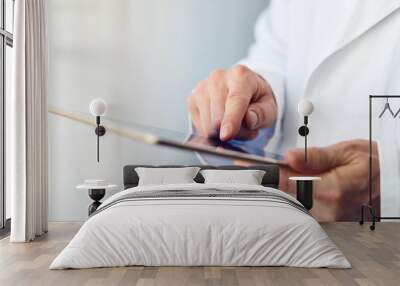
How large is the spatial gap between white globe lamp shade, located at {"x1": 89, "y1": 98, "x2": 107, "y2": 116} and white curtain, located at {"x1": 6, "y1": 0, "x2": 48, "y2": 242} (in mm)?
848

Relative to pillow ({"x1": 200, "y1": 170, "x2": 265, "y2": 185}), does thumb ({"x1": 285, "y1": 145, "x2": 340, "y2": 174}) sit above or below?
above

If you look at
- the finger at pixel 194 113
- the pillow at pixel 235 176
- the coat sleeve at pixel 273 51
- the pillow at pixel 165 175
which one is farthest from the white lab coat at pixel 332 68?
the pillow at pixel 165 175

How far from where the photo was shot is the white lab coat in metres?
7.72

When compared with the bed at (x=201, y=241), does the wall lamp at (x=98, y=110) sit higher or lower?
higher

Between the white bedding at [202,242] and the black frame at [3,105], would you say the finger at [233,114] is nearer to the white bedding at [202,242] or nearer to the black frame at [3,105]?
the black frame at [3,105]

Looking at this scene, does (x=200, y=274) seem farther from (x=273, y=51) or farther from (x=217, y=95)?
(x=273, y=51)

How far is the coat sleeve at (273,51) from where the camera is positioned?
25.6 feet

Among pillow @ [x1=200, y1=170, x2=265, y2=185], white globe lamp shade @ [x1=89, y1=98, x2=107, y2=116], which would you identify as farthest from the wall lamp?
pillow @ [x1=200, y1=170, x2=265, y2=185]

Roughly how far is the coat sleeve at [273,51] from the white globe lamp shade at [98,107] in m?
1.92

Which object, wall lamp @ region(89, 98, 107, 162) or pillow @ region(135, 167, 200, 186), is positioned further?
wall lamp @ region(89, 98, 107, 162)

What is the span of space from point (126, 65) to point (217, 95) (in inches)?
49.3

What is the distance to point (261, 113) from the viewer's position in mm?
7805

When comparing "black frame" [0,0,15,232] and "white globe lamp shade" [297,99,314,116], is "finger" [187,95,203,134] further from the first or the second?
"black frame" [0,0,15,232]

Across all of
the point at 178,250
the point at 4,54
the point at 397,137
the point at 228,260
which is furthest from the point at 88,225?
the point at 397,137
